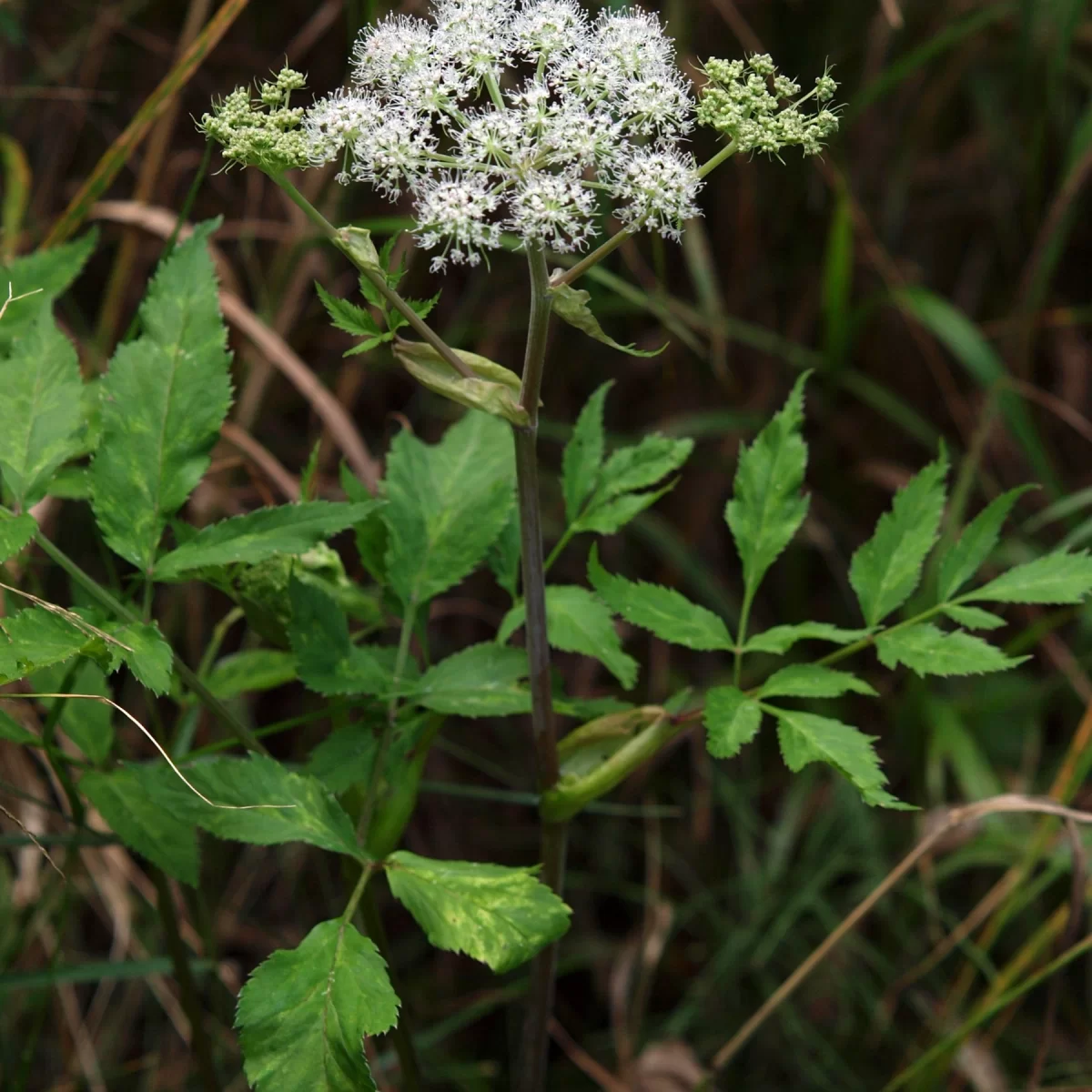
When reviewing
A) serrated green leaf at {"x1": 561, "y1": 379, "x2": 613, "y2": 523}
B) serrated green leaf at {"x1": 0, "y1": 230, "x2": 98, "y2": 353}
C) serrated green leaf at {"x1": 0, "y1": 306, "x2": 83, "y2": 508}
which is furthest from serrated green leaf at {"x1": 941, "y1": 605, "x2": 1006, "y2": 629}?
serrated green leaf at {"x1": 0, "y1": 230, "x2": 98, "y2": 353}

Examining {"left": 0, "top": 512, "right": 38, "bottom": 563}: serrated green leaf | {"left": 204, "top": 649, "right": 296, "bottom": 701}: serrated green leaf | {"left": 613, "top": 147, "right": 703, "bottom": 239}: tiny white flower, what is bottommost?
{"left": 204, "top": 649, "right": 296, "bottom": 701}: serrated green leaf

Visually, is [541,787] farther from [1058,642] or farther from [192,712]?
[1058,642]

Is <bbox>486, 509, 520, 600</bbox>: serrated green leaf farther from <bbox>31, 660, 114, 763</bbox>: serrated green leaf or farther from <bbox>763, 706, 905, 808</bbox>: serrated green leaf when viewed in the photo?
<bbox>31, 660, 114, 763</bbox>: serrated green leaf

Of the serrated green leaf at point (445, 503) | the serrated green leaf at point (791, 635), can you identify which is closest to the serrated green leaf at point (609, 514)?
the serrated green leaf at point (445, 503)

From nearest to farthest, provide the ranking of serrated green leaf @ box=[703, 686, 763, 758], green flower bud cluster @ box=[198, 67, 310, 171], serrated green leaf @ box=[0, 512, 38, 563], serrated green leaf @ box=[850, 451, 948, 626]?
green flower bud cluster @ box=[198, 67, 310, 171], serrated green leaf @ box=[0, 512, 38, 563], serrated green leaf @ box=[703, 686, 763, 758], serrated green leaf @ box=[850, 451, 948, 626]

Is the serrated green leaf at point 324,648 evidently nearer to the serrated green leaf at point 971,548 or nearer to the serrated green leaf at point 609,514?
the serrated green leaf at point 609,514

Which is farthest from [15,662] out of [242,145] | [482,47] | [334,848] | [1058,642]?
[1058,642]
